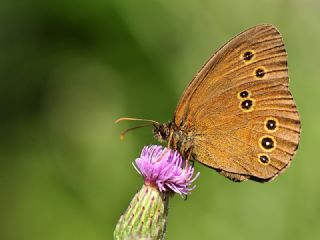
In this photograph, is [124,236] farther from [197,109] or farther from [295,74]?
[295,74]

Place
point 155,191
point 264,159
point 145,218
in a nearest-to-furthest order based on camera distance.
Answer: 1. point 145,218
2. point 155,191
3. point 264,159

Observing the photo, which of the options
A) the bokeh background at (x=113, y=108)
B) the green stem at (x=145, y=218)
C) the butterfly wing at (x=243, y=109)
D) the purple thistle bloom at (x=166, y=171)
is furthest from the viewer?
the bokeh background at (x=113, y=108)

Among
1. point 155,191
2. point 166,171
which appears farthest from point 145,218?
point 166,171

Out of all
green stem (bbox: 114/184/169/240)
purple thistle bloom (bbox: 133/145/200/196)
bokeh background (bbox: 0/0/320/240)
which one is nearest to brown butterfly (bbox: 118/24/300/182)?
purple thistle bloom (bbox: 133/145/200/196)

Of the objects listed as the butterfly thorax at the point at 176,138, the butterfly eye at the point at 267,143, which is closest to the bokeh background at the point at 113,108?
the butterfly eye at the point at 267,143

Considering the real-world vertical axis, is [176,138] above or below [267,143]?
above

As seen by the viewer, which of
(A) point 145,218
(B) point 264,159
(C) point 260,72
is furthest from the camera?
(C) point 260,72

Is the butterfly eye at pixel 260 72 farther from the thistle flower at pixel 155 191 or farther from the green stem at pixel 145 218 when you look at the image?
the green stem at pixel 145 218

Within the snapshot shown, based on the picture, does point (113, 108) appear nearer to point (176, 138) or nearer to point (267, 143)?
point (176, 138)

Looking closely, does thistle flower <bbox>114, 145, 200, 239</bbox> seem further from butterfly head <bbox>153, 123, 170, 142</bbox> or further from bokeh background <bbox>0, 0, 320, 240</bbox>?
bokeh background <bbox>0, 0, 320, 240</bbox>
